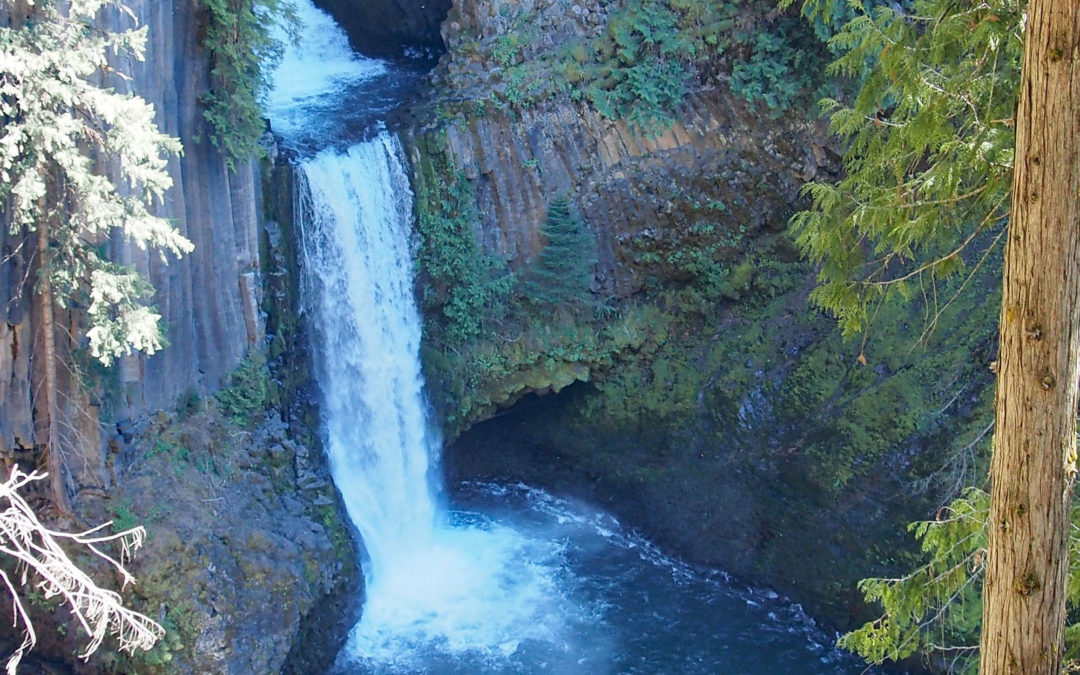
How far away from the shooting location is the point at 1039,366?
459cm

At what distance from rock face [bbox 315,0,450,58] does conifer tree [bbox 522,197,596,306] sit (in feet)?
17.3

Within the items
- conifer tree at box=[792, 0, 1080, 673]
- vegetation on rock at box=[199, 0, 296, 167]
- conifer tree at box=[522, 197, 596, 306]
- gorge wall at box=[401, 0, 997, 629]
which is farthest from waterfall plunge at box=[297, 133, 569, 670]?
conifer tree at box=[792, 0, 1080, 673]

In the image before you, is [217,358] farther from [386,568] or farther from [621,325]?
[621,325]

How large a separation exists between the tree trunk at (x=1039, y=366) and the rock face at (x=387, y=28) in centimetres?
1515

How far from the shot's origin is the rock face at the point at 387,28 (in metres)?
18.1

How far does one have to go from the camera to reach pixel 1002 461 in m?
4.78

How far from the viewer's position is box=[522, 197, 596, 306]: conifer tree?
15234 mm

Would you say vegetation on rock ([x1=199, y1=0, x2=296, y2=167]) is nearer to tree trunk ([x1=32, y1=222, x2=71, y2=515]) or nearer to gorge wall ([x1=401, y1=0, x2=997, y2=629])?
tree trunk ([x1=32, y1=222, x2=71, y2=515])

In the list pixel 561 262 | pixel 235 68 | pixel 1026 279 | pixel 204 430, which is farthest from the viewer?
pixel 561 262

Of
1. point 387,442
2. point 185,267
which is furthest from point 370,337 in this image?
point 185,267

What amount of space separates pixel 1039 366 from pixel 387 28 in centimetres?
1608

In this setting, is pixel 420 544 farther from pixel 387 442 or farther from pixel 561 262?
pixel 561 262

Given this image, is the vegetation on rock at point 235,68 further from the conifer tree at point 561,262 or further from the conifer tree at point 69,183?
the conifer tree at point 561,262

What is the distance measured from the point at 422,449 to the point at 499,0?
761cm
